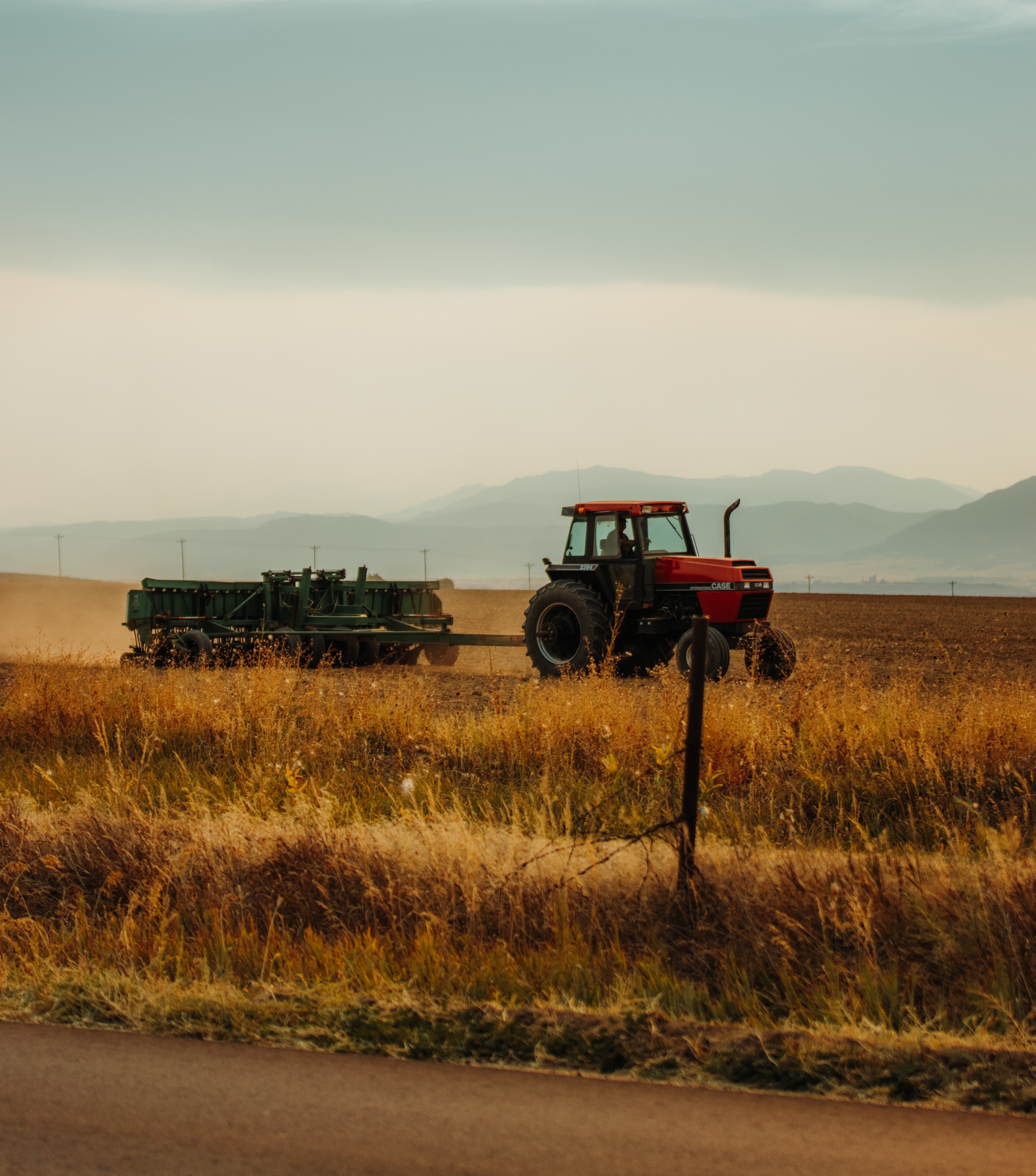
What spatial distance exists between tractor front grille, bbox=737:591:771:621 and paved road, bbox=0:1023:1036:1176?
1179 centimetres

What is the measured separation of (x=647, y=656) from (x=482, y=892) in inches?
416

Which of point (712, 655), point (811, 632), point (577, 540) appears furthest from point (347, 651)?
point (811, 632)

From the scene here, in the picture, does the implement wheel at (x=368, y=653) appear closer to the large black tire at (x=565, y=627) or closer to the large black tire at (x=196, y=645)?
the large black tire at (x=196, y=645)

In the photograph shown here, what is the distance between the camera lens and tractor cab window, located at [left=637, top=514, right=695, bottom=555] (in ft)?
51.9

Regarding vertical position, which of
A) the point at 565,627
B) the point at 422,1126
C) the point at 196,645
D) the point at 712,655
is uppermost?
the point at 565,627

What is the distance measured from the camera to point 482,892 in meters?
6.01

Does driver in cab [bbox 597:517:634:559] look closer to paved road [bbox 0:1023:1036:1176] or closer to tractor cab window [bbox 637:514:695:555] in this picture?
tractor cab window [bbox 637:514:695:555]

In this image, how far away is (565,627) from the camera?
16.2 meters

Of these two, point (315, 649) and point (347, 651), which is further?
→ point (347, 651)

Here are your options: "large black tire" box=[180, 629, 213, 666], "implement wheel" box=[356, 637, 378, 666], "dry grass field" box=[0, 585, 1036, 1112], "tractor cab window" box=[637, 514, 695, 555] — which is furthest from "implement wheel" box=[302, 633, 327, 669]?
"dry grass field" box=[0, 585, 1036, 1112]

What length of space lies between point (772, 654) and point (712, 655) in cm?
103

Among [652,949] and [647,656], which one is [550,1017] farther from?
[647,656]

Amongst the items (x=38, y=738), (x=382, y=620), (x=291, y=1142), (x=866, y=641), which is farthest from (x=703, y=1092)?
(x=866, y=641)

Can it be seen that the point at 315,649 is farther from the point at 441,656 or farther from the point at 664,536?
the point at 664,536
